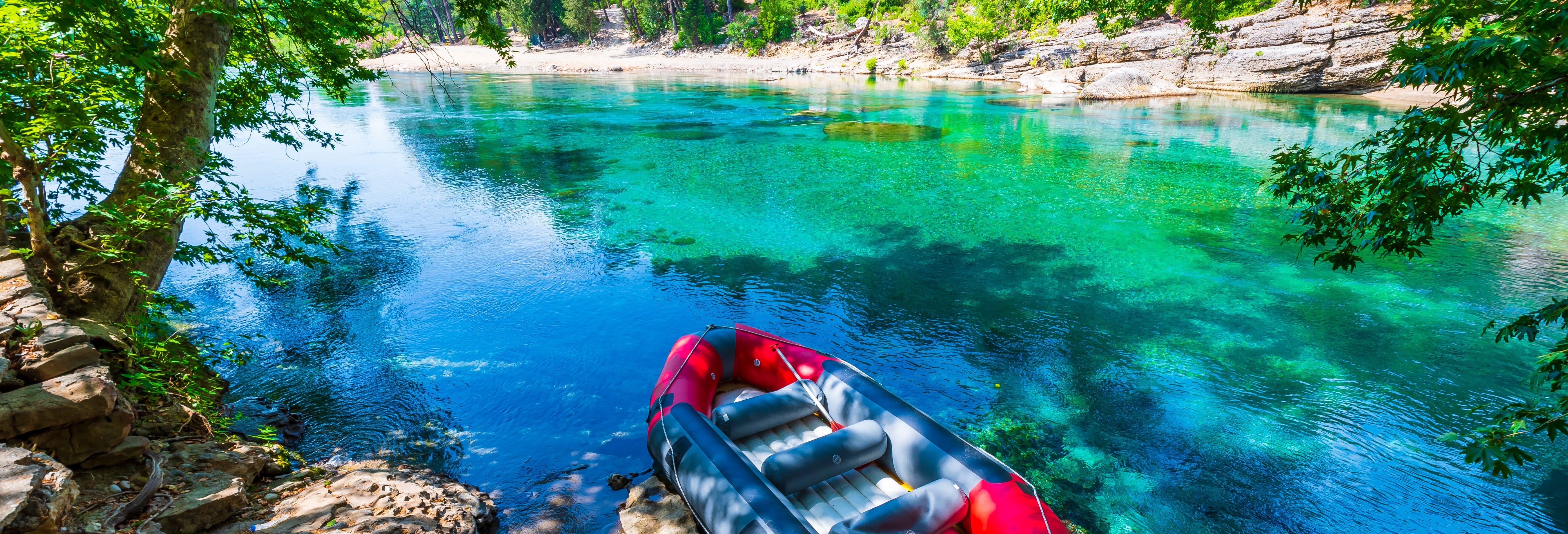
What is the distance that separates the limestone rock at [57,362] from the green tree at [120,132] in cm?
73

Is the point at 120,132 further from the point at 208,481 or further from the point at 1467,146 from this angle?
the point at 1467,146

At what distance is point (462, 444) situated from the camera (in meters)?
6.16

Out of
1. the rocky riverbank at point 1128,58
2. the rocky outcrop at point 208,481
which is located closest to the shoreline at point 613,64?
the rocky riverbank at point 1128,58

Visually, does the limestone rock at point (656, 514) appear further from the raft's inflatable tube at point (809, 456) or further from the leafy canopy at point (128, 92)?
the leafy canopy at point (128, 92)

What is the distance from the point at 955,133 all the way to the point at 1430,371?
48.7 ft

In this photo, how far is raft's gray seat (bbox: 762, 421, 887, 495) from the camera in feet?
14.9

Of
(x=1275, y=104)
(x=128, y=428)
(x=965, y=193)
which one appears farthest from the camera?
(x=1275, y=104)

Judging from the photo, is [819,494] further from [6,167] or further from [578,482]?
[6,167]

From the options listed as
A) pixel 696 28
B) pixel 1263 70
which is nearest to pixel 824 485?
pixel 1263 70

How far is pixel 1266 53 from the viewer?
92.7ft

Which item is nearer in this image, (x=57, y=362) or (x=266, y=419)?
(x=57, y=362)

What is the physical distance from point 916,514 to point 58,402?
439cm

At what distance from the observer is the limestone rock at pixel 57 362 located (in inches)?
144

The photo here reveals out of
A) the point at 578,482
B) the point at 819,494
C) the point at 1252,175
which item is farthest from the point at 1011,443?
the point at 1252,175
